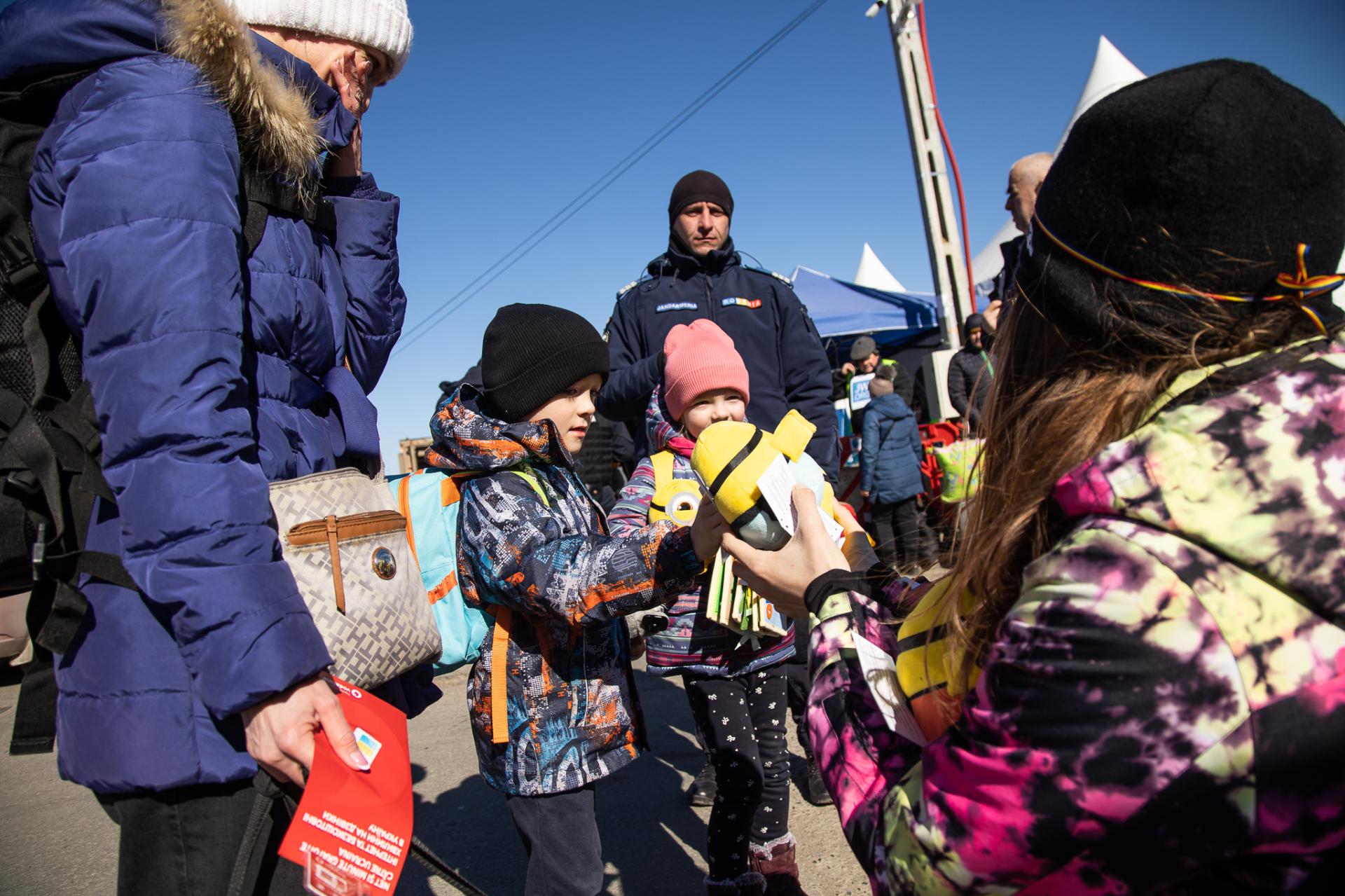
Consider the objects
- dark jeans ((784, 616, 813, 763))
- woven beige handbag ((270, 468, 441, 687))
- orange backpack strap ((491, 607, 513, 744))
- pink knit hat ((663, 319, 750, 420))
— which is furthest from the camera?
dark jeans ((784, 616, 813, 763))

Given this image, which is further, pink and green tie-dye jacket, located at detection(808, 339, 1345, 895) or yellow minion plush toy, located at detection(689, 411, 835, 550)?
yellow minion plush toy, located at detection(689, 411, 835, 550)

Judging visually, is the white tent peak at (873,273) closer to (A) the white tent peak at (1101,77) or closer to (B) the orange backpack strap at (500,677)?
(A) the white tent peak at (1101,77)

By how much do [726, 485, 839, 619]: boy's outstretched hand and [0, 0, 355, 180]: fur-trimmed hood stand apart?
3.43ft

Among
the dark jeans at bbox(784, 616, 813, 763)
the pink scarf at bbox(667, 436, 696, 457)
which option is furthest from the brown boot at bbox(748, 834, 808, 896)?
the pink scarf at bbox(667, 436, 696, 457)

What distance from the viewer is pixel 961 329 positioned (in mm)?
8297

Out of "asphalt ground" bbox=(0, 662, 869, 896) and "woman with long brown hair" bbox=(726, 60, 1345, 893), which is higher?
"woman with long brown hair" bbox=(726, 60, 1345, 893)

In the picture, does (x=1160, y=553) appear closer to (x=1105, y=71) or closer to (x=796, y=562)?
(x=796, y=562)

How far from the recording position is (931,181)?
856 centimetres

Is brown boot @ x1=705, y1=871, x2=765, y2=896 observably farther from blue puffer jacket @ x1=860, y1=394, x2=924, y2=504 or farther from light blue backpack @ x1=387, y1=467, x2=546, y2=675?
blue puffer jacket @ x1=860, y1=394, x2=924, y2=504

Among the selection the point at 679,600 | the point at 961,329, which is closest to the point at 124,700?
the point at 679,600

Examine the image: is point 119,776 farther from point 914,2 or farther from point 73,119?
point 914,2

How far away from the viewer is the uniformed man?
3.37 meters

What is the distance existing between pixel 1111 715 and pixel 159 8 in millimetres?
1569

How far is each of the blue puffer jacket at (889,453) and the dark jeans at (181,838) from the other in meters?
5.55
